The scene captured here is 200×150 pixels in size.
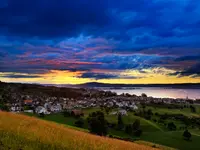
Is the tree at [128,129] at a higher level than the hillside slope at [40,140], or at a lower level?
lower

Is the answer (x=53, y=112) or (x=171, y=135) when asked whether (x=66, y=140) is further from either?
(x=53, y=112)

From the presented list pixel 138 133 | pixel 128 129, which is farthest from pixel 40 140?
pixel 128 129

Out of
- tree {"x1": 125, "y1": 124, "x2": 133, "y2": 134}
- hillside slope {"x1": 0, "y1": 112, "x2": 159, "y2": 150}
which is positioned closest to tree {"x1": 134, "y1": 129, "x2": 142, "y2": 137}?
tree {"x1": 125, "y1": 124, "x2": 133, "y2": 134}

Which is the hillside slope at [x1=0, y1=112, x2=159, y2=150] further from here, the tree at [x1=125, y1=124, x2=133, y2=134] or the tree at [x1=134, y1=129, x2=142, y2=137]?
the tree at [x1=125, y1=124, x2=133, y2=134]

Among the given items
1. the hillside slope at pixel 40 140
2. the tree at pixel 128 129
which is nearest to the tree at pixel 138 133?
the tree at pixel 128 129

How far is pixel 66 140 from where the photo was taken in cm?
2638

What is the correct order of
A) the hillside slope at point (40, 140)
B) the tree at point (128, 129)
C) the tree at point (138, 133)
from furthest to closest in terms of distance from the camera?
1. the tree at point (128, 129)
2. the tree at point (138, 133)
3. the hillside slope at point (40, 140)

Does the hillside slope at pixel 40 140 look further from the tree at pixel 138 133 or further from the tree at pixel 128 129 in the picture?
the tree at pixel 128 129

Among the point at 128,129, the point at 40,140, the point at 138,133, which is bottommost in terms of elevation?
the point at 138,133

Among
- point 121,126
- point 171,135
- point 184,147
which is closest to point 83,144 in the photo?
point 184,147

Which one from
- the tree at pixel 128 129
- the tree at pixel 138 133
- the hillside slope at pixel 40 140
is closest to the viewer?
the hillside slope at pixel 40 140

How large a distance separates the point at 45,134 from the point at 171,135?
88.3 metres

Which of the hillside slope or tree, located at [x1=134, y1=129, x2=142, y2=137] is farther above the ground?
the hillside slope

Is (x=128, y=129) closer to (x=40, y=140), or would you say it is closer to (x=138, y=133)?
(x=138, y=133)
